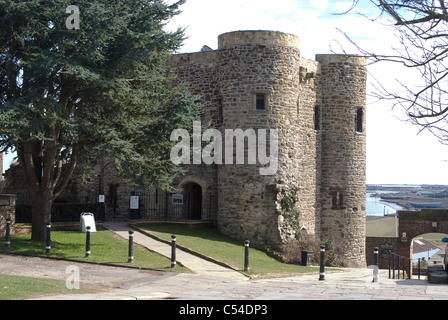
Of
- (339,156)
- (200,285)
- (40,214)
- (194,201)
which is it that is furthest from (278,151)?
(200,285)

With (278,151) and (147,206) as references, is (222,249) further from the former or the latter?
(147,206)

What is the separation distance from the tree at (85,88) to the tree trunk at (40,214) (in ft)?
0.12

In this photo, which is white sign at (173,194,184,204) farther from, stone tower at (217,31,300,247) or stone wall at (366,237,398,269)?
stone wall at (366,237,398,269)

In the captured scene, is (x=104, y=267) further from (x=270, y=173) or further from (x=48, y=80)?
(x=270, y=173)

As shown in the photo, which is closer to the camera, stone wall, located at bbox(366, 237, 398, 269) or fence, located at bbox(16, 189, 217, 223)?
fence, located at bbox(16, 189, 217, 223)

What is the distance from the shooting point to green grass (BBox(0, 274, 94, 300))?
38.9 feet

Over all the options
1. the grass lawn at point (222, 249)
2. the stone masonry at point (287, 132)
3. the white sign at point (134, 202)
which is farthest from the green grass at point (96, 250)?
the stone masonry at point (287, 132)

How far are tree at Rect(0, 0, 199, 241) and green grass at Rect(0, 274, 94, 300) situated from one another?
5.46 meters

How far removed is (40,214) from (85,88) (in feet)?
15.9

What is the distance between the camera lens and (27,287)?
12.8 m

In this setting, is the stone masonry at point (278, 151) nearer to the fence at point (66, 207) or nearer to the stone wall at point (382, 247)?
the fence at point (66, 207)

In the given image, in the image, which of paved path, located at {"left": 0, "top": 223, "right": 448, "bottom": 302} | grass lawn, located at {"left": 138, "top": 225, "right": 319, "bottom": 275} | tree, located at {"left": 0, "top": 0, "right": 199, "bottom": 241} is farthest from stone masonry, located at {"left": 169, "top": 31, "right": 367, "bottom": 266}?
paved path, located at {"left": 0, "top": 223, "right": 448, "bottom": 302}

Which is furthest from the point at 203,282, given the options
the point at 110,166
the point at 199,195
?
the point at 110,166

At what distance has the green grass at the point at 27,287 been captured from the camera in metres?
11.8
